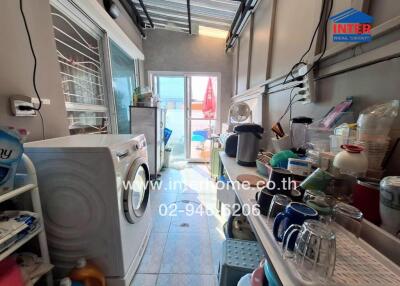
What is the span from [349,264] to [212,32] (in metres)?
4.42

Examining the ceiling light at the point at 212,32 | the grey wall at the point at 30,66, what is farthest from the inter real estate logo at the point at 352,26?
the ceiling light at the point at 212,32

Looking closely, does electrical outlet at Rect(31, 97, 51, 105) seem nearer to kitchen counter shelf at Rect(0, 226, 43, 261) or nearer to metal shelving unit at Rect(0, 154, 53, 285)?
metal shelving unit at Rect(0, 154, 53, 285)

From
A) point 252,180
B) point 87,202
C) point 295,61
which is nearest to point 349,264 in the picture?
point 252,180

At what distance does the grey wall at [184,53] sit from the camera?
13.6ft

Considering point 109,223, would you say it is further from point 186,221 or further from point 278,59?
point 278,59

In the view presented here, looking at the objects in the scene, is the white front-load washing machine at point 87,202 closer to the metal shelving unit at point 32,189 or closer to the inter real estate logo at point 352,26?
the metal shelving unit at point 32,189

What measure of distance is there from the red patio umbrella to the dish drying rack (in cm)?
410

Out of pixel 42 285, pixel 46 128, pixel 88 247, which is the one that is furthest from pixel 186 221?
pixel 46 128

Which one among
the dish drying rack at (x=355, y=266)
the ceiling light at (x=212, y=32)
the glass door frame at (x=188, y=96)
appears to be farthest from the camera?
the glass door frame at (x=188, y=96)

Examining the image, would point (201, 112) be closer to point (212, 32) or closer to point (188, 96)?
point (188, 96)

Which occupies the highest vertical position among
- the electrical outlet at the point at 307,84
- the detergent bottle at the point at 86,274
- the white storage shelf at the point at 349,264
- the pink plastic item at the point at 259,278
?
the electrical outlet at the point at 307,84

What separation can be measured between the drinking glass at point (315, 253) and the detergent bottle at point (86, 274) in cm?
125

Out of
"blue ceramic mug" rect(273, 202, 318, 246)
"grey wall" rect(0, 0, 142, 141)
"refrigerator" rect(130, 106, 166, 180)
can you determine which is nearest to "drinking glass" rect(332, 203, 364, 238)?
"blue ceramic mug" rect(273, 202, 318, 246)

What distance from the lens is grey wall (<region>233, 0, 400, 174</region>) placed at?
816mm
